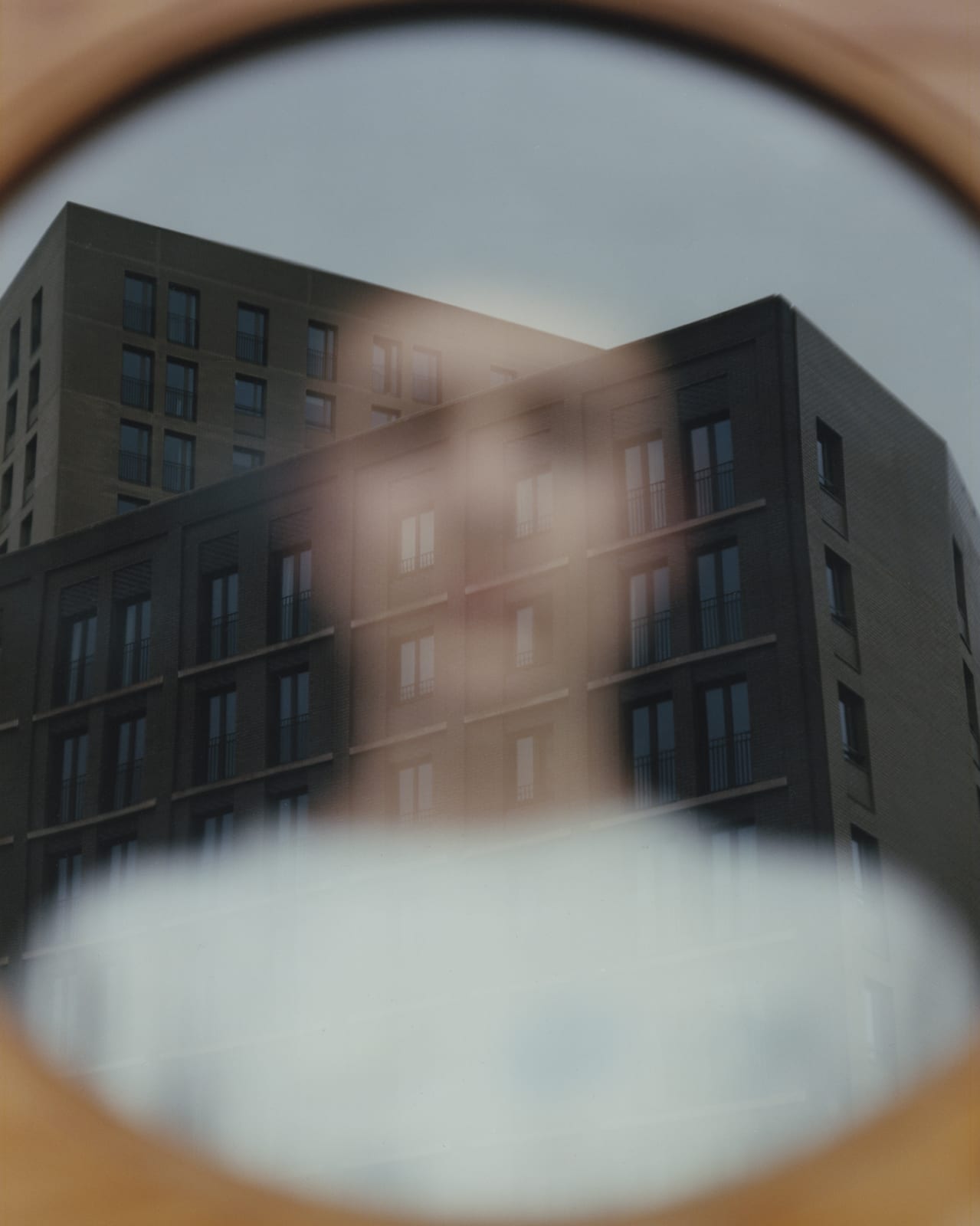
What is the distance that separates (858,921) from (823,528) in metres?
0.16

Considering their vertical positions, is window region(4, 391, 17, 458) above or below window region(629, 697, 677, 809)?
above

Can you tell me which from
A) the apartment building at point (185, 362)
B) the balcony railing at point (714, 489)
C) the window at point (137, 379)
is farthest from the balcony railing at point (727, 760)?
the window at point (137, 379)

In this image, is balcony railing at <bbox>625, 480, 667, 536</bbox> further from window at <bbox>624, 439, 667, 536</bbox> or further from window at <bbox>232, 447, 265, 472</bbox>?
window at <bbox>232, 447, 265, 472</bbox>

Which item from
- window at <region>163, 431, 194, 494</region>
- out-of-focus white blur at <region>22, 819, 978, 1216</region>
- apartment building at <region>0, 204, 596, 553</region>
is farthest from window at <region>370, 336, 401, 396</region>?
out-of-focus white blur at <region>22, 819, 978, 1216</region>

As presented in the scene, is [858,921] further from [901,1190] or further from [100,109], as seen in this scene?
[100,109]

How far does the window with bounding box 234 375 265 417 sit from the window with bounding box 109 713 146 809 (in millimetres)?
157

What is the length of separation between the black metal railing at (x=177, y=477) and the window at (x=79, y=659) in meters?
0.07

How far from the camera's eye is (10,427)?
68 cm

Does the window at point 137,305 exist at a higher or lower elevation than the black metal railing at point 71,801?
higher

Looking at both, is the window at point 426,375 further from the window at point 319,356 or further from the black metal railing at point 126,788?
the black metal railing at point 126,788

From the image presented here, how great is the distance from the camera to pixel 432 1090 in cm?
56

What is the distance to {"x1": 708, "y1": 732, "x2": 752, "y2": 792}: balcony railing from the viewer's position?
1.84 feet

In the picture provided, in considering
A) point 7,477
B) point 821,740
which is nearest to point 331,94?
point 7,477

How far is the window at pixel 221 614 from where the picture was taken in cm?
65
